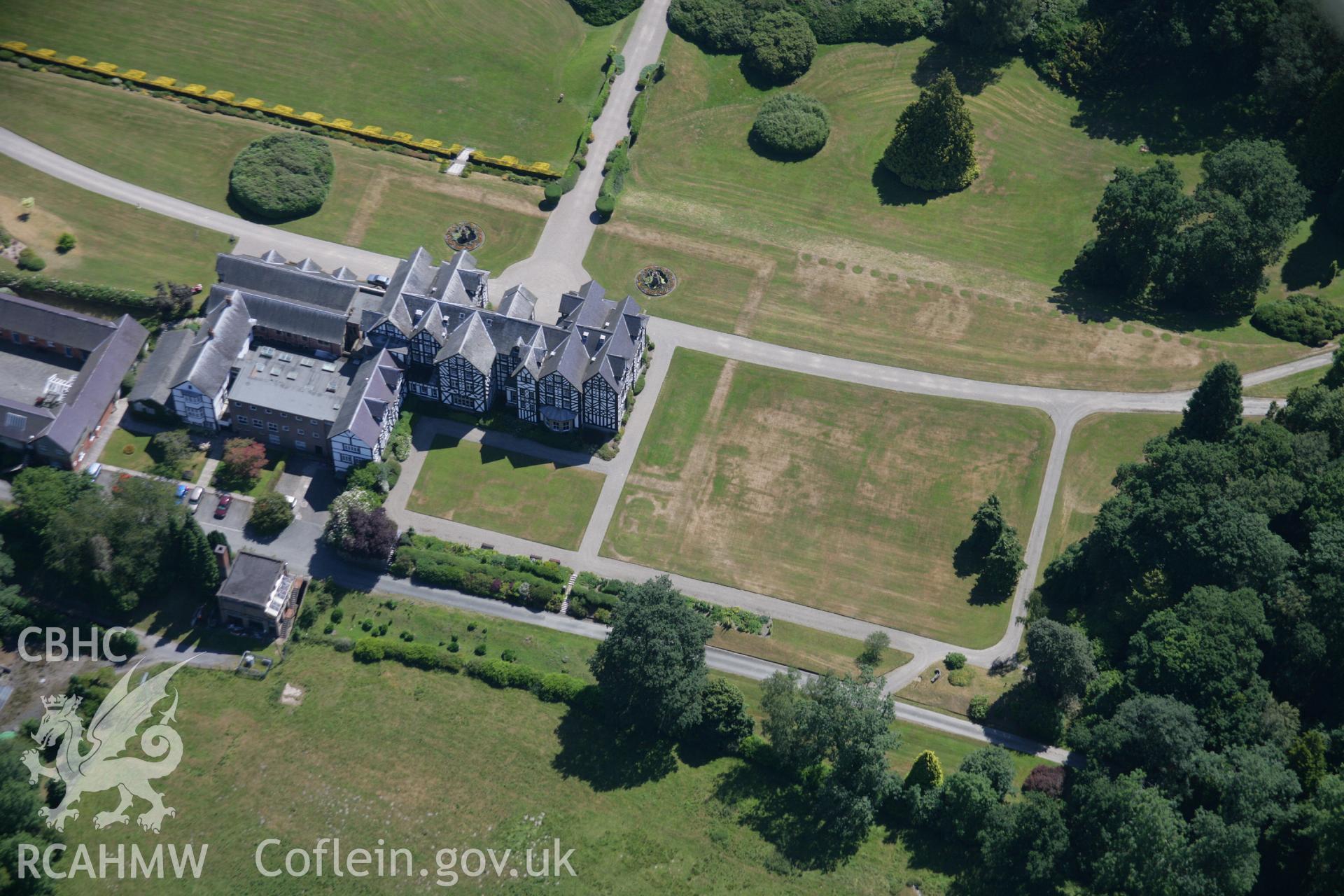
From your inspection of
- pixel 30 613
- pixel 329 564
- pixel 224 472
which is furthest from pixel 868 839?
pixel 30 613

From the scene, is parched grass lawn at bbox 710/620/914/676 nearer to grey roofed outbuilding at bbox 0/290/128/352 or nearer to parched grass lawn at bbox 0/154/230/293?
grey roofed outbuilding at bbox 0/290/128/352

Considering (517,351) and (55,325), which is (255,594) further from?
(55,325)

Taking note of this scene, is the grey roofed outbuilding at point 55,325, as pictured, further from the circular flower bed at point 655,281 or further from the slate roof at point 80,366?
the circular flower bed at point 655,281

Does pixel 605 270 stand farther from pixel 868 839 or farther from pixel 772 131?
pixel 868 839

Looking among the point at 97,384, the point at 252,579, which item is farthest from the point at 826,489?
the point at 97,384

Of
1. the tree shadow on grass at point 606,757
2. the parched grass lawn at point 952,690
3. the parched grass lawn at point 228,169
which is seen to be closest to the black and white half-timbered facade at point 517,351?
the parched grass lawn at point 228,169

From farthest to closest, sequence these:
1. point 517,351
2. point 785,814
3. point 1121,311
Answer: point 1121,311 < point 517,351 < point 785,814
